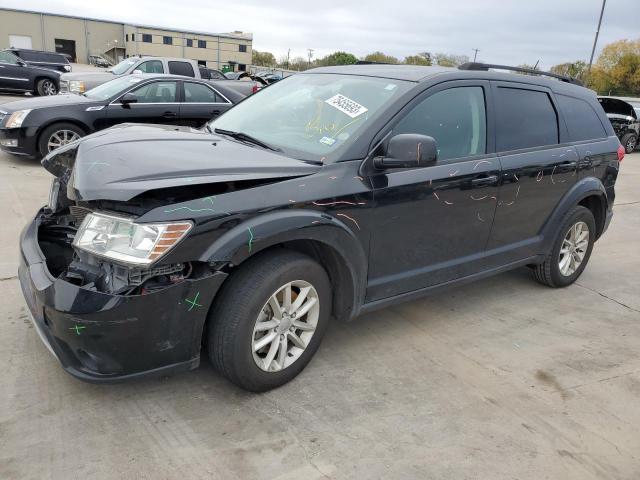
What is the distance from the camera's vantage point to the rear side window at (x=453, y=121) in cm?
334

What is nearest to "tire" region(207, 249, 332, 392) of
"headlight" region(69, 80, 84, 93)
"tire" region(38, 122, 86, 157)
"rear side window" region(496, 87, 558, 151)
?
"rear side window" region(496, 87, 558, 151)

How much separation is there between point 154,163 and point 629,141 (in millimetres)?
17640

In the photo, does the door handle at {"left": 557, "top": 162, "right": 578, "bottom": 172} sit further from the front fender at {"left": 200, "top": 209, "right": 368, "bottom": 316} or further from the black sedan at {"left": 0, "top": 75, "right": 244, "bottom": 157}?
the black sedan at {"left": 0, "top": 75, "right": 244, "bottom": 157}

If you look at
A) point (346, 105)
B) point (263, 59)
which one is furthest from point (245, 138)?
point (263, 59)

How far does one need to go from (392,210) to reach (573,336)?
1901mm

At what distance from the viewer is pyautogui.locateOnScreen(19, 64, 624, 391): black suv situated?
2428mm

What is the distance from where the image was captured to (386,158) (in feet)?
9.95

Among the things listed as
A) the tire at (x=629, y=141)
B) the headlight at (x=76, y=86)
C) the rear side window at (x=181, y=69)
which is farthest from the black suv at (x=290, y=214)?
the tire at (x=629, y=141)

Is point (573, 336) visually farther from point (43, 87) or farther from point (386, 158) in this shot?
point (43, 87)

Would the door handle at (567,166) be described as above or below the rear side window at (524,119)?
below

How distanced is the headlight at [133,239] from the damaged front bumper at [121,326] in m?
0.17

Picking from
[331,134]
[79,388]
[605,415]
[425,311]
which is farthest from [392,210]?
[79,388]

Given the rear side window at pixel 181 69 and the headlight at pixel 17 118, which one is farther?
the rear side window at pixel 181 69

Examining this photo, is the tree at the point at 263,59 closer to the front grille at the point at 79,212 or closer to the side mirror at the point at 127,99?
the side mirror at the point at 127,99
